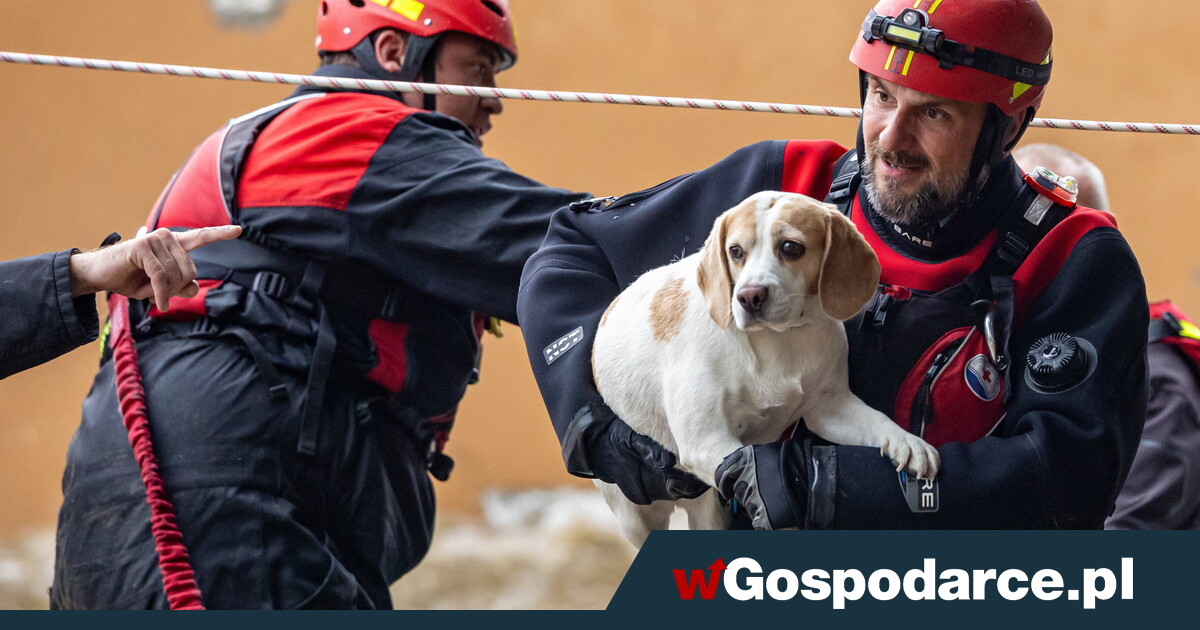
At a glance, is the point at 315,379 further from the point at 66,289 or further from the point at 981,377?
the point at 981,377

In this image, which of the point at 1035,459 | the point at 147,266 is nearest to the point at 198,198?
the point at 147,266

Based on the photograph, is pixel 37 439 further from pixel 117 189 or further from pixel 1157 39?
pixel 1157 39

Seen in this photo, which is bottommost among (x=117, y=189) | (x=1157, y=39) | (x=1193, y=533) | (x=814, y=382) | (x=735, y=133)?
(x=117, y=189)

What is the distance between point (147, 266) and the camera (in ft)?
6.83

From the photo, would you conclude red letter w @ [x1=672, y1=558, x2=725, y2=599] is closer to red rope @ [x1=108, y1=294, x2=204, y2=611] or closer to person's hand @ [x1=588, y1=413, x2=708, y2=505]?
person's hand @ [x1=588, y1=413, x2=708, y2=505]

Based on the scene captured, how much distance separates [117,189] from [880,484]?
5.52 metres

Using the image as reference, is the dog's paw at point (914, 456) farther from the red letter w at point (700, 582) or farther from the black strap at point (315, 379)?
the black strap at point (315, 379)

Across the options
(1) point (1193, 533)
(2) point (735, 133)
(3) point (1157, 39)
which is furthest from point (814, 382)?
(3) point (1157, 39)

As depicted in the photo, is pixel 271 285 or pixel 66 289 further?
pixel 271 285

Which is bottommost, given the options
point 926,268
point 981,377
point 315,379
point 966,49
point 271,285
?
point 315,379

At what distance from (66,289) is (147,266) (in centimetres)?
23

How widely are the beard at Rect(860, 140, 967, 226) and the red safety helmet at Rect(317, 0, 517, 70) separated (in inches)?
66.5

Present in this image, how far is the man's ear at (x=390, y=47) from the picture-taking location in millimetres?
3514

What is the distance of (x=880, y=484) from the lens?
1861mm
